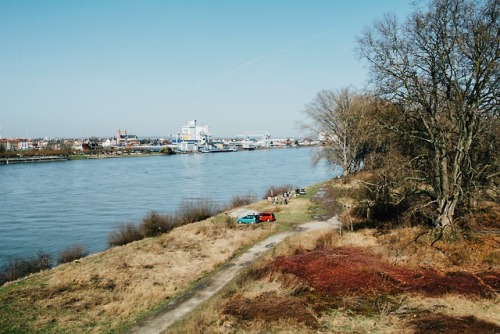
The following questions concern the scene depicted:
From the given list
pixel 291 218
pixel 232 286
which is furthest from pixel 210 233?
pixel 232 286

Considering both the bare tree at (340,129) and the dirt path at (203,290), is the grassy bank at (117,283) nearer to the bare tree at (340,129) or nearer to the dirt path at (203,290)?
the dirt path at (203,290)

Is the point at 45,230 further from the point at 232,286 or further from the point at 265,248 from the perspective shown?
the point at 232,286

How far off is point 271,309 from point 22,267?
18976 millimetres

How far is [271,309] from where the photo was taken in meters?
15.0

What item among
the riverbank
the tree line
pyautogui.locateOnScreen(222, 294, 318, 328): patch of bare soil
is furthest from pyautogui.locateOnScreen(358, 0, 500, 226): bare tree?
the riverbank

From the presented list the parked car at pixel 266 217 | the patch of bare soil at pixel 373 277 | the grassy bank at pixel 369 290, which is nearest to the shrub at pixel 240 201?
the parked car at pixel 266 217

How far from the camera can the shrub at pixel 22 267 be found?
24.6m

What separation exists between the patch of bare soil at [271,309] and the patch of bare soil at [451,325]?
353cm

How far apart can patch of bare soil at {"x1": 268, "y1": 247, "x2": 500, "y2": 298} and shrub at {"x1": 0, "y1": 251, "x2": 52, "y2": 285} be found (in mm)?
16141

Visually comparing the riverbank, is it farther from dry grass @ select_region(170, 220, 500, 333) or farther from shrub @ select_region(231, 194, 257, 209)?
dry grass @ select_region(170, 220, 500, 333)

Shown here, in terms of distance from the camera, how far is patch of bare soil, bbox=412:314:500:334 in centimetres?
1230

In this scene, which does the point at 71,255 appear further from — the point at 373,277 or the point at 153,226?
the point at 373,277

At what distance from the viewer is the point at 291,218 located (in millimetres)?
37031

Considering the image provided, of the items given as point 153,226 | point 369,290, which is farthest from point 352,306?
point 153,226
